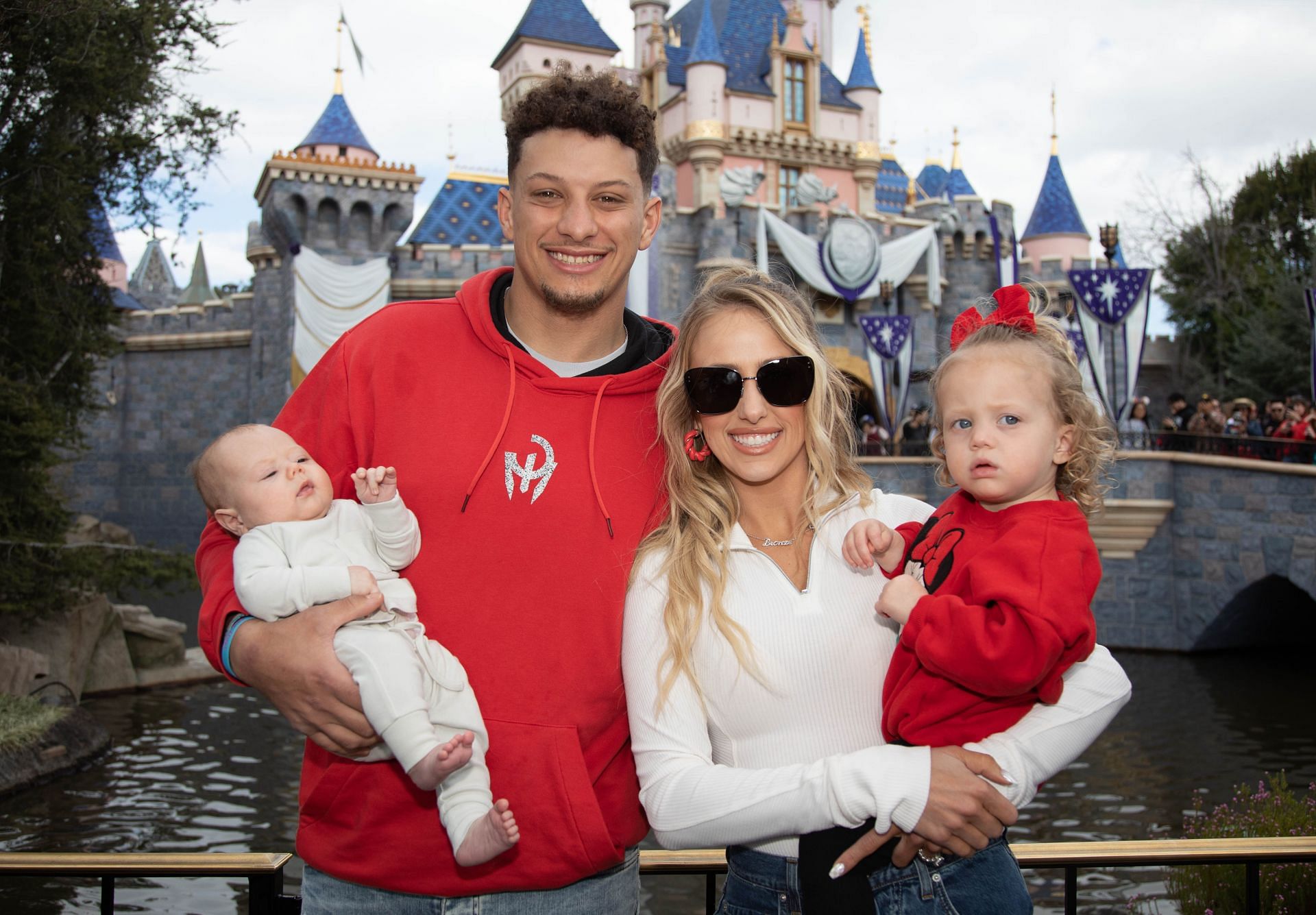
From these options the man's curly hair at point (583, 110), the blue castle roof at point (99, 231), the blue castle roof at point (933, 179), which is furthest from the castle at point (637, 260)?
the man's curly hair at point (583, 110)

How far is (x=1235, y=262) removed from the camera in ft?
84.5

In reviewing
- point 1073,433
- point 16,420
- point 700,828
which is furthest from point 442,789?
point 16,420

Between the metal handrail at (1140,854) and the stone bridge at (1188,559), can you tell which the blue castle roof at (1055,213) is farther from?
the metal handrail at (1140,854)

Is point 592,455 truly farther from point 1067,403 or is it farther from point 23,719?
point 23,719

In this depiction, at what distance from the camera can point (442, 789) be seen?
76.3 inches

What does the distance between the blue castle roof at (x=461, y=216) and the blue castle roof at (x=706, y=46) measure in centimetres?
486

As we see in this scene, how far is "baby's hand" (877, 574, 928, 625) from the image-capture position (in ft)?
5.90

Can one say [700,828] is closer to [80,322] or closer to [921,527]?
[921,527]

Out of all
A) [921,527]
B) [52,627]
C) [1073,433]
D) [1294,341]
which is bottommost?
[52,627]

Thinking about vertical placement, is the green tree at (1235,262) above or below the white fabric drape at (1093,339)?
above

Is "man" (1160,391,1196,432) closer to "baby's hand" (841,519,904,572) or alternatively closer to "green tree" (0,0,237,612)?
"green tree" (0,0,237,612)

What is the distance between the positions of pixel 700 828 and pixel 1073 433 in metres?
0.98

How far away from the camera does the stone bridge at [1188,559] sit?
13453 millimetres

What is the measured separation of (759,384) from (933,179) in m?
32.4
